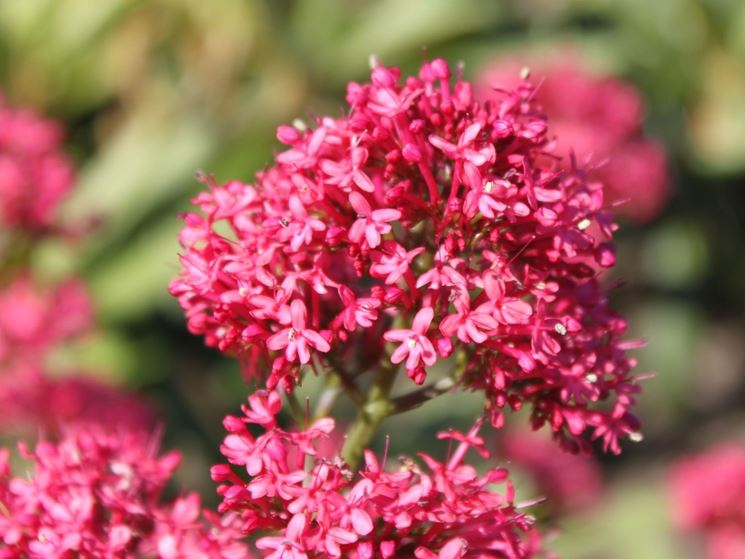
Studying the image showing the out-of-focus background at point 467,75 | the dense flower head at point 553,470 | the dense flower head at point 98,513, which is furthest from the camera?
the out-of-focus background at point 467,75

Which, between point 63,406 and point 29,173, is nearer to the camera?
point 63,406

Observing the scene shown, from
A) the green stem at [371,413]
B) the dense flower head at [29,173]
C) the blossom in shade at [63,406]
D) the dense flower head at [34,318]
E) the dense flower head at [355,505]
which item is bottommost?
the dense flower head at [355,505]

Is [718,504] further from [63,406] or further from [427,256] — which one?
[427,256]

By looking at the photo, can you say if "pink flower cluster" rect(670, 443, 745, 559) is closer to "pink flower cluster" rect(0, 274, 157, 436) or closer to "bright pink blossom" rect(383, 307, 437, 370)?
"pink flower cluster" rect(0, 274, 157, 436)

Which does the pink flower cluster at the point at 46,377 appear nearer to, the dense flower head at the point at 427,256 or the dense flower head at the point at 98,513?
the dense flower head at the point at 98,513

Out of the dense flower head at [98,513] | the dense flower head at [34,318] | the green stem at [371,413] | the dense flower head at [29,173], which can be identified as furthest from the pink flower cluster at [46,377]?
the green stem at [371,413]

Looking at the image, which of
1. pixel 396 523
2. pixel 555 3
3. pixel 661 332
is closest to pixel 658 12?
pixel 555 3

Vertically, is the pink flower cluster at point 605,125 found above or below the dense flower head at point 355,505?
above

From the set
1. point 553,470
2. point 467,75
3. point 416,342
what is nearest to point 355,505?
point 416,342
